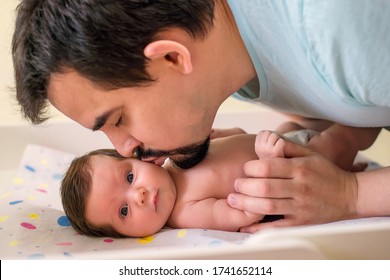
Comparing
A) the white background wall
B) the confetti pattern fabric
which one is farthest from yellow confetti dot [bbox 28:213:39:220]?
the white background wall

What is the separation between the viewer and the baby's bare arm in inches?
36.8

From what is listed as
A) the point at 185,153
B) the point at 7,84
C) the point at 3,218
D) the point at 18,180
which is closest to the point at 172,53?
the point at 185,153

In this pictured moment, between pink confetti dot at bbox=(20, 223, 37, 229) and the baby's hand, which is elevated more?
the baby's hand

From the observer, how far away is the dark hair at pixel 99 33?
775mm

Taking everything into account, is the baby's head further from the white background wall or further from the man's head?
the white background wall

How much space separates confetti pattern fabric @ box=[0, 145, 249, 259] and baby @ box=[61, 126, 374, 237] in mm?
26

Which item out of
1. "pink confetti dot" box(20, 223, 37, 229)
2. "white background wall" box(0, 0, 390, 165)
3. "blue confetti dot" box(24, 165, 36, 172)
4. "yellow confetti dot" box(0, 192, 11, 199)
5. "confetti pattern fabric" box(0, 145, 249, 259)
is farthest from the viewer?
"white background wall" box(0, 0, 390, 165)

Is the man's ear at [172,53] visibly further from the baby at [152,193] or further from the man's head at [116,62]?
the baby at [152,193]

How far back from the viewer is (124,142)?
0.90 metres

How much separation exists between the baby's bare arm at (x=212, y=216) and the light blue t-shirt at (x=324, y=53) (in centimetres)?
23

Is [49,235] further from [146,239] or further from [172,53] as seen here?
[172,53]

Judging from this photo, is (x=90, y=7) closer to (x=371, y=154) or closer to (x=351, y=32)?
(x=351, y=32)

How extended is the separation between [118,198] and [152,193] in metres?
0.06

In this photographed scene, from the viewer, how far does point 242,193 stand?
926mm
